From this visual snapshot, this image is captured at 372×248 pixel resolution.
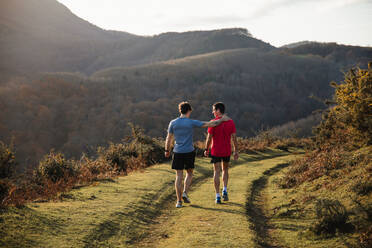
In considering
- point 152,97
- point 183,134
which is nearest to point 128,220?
point 183,134

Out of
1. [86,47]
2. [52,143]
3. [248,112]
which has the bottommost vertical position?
[52,143]

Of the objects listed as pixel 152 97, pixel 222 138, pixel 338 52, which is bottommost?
pixel 222 138

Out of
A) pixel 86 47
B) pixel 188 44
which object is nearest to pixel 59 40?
pixel 86 47

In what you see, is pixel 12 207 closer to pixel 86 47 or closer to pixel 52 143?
pixel 52 143

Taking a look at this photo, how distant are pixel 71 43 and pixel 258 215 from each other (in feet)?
472

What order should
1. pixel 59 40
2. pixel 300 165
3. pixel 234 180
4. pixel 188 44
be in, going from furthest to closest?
pixel 188 44 → pixel 59 40 → pixel 234 180 → pixel 300 165

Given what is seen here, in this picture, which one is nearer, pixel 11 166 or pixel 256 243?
pixel 256 243

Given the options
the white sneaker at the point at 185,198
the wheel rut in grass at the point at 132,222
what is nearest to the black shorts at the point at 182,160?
the white sneaker at the point at 185,198

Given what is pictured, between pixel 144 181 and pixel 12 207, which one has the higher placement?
pixel 12 207

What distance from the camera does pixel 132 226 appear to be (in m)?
6.64

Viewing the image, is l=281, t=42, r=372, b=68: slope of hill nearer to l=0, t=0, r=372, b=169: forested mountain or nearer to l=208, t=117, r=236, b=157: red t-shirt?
l=0, t=0, r=372, b=169: forested mountain

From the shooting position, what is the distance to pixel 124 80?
88.9 m

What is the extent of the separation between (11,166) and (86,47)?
145 meters

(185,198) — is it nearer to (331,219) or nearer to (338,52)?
(331,219)
